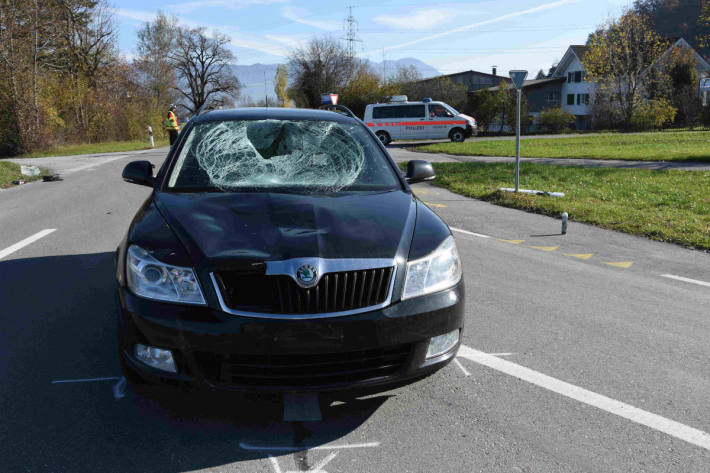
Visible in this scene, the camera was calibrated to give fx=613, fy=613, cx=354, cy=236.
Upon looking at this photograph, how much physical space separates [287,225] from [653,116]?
143 feet

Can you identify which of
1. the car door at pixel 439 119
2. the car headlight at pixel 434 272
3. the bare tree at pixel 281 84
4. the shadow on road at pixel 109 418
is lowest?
the shadow on road at pixel 109 418

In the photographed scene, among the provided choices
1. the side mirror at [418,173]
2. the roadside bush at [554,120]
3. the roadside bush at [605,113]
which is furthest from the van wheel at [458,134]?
the side mirror at [418,173]

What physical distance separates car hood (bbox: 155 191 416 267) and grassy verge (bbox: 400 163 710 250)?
5889 millimetres

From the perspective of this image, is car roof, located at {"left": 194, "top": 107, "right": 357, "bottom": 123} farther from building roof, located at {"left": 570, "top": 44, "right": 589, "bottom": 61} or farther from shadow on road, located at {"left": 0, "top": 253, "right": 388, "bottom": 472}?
building roof, located at {"left": 570, "top": 44, "right": 589, "bottom": 61}

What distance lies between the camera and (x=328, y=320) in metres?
2.67

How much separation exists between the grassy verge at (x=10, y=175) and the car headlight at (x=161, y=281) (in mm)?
14076

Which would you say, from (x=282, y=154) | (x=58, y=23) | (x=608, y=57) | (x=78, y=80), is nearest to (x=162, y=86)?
(x=78, y=80)

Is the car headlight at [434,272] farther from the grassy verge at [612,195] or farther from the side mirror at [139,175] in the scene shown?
the grassy verge at [612,195]

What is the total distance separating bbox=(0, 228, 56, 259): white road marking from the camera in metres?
6.93

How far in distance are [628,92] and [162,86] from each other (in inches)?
1594

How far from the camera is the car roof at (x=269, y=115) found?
476 centimetres

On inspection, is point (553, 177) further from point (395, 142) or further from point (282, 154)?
point (395, 142)

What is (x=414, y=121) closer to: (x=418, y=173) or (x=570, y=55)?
(x=418, y=173)

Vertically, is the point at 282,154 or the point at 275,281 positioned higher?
the point at 282,154
